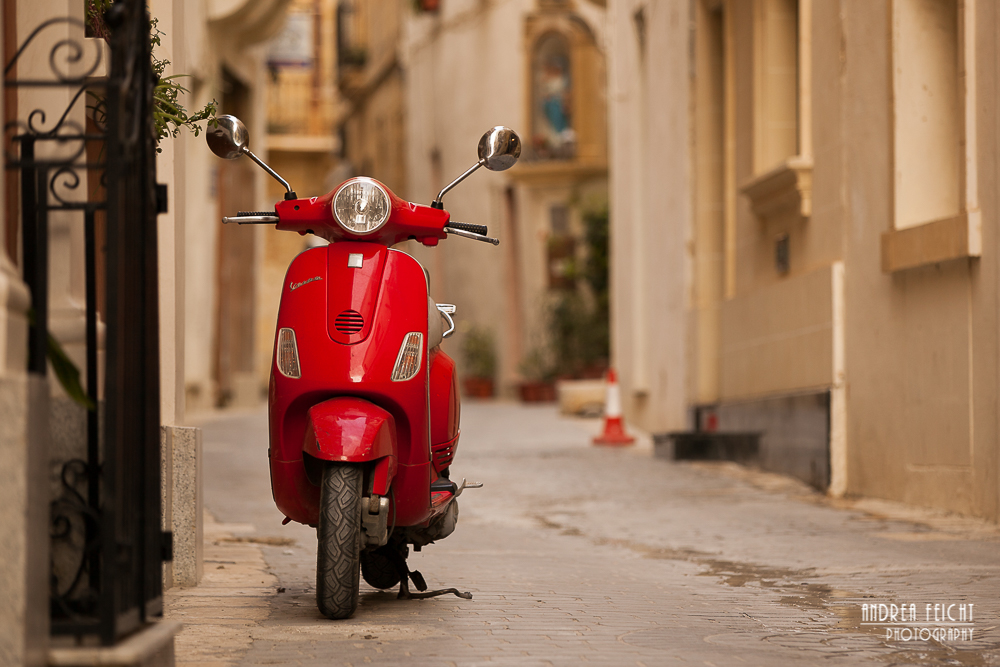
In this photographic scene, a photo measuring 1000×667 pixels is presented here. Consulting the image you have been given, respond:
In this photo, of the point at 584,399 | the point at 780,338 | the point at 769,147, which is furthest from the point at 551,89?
the point at 780,338

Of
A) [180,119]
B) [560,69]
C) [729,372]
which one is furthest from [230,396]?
[180,119]

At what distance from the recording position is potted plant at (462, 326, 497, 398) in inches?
1192

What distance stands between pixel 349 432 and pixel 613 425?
419 inches

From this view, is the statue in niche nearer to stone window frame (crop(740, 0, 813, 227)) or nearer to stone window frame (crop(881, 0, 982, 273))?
stone window frame (crop(740, 0, 813, 227))

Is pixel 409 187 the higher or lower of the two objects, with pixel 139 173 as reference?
higher

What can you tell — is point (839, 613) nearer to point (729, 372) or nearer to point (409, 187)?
point (729, 372)

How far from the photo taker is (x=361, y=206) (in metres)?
5.17

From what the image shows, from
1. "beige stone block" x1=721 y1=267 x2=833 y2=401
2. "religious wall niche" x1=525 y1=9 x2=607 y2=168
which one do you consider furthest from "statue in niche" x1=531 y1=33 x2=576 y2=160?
"beige stone block" x1=721 y1=267 x2=833 y2=401

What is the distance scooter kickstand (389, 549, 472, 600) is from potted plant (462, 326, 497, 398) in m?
24.6

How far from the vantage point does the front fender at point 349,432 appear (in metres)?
4.76

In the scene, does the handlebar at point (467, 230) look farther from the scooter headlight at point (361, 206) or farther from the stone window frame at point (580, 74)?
the stone window frame at point (580, 74)

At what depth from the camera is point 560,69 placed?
2966 centimetres

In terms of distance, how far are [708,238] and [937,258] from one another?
596cm

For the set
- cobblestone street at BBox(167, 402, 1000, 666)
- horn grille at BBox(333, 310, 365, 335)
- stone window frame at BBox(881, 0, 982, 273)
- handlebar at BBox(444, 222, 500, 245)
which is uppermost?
stone window frame at BBox(881, 0, 982, 273)
